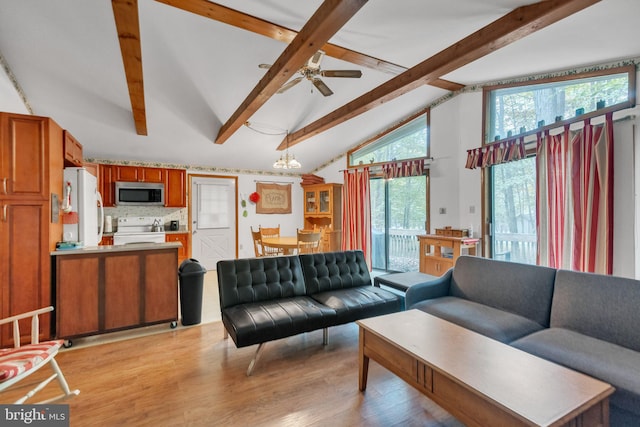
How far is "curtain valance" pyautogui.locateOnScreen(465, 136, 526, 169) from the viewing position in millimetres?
3445

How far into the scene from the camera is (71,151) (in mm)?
3037

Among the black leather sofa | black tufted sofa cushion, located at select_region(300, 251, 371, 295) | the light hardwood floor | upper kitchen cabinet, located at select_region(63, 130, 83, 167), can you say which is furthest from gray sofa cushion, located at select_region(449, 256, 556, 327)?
upper kitchen cabinet, located at select_region(63, 130, 83, 167)

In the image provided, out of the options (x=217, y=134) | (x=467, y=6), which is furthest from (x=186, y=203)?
(x=467, y=6)

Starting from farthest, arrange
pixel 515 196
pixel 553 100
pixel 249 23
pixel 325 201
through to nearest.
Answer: pixel 325 201
pixel 515 196
pixel 553 100
pixel 249 23

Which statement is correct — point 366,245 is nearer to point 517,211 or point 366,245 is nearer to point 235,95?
Result: point 517,211

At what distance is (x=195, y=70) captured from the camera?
3309mm

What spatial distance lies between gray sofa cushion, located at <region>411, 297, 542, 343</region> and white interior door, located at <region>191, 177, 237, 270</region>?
4.61 metres

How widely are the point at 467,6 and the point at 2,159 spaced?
381cm

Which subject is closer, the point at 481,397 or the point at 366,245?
the point at 481,397

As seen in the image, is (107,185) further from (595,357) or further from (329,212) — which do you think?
(595,357)

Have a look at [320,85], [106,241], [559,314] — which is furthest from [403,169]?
[106,241]

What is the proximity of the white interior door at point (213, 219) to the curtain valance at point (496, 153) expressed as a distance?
456cm

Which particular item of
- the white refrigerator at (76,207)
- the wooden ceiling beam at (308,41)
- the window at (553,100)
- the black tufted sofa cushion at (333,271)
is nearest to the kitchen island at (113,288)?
the white refrigerator at (76,207)

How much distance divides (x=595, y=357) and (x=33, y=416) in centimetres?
307
